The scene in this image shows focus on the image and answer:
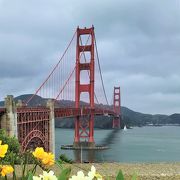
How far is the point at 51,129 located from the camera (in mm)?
37562

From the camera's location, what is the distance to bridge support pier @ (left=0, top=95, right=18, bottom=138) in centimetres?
2694

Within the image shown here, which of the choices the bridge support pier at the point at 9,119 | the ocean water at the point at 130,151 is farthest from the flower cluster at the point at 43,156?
the bridge support pier at the point at 9,119

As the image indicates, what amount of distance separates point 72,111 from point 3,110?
19908 millimetres

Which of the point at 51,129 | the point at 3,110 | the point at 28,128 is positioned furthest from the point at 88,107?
the point at 3,110

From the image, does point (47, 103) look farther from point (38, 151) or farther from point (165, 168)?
point (38, 151)

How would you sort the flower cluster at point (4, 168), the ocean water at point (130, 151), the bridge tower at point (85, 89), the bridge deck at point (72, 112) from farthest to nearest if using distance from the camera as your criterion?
the bridge tower at point (85, 89), the ocean water at point (130, 151), the bridge deck at point (72, 112), the flower cluster at point (4, 168)

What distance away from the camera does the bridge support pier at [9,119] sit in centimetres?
2694

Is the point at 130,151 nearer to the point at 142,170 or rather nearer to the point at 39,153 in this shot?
the point at 142,170

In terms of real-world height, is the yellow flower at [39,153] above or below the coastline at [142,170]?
above

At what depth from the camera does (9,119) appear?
26969 millimetres

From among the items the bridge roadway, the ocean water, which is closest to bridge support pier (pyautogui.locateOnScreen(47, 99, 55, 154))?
the bridge roadway

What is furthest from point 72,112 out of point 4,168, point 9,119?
point 4,168

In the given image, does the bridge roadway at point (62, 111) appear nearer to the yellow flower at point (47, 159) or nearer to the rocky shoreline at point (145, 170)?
the rocky shoreline at point (145, 170)

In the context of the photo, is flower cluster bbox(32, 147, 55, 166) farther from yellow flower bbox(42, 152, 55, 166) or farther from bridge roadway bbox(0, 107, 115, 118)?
bridge roadway bbox(0, 107, 115, 118)
